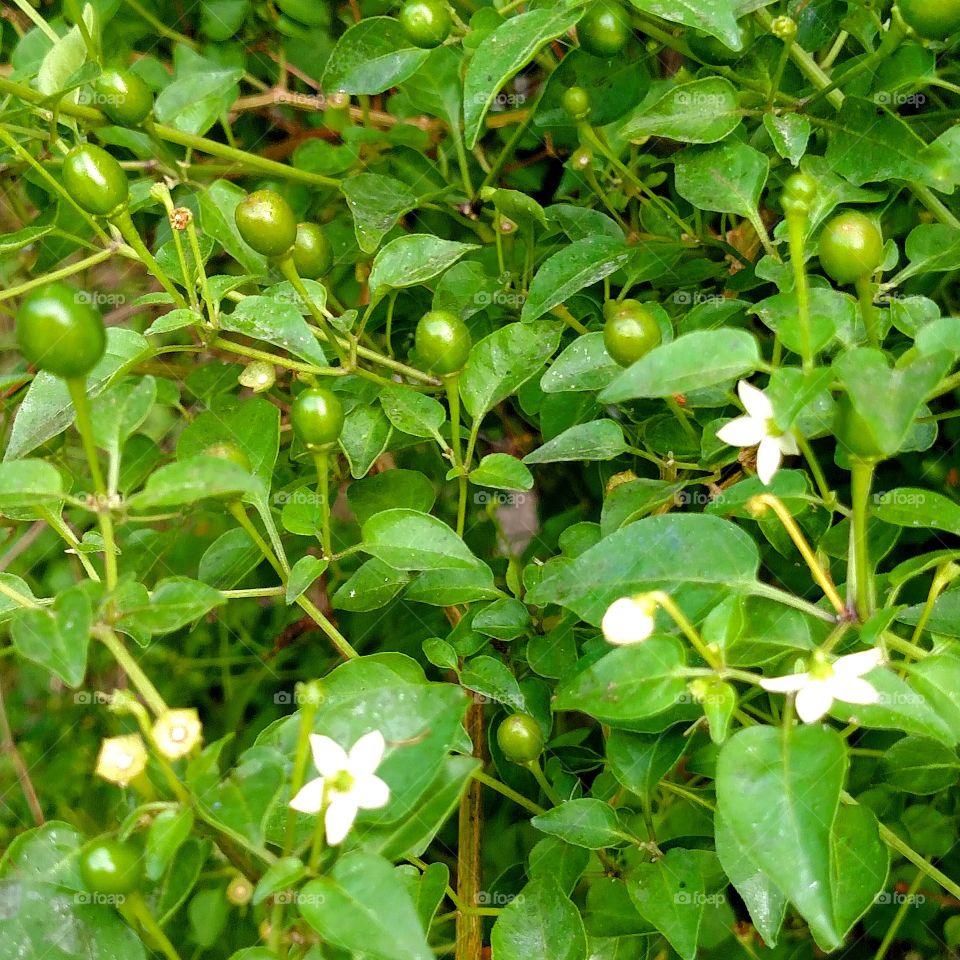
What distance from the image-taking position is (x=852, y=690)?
49 cm

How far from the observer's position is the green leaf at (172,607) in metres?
0.52

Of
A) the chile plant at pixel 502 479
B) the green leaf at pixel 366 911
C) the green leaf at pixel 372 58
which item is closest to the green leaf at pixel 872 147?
the chile plant at pixel 502 479

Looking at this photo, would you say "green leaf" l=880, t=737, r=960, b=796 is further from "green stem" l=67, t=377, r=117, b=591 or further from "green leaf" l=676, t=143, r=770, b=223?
"green stem" l=67, t=377, r=117, b=591

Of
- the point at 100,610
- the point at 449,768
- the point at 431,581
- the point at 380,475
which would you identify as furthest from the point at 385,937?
the point at 380,475

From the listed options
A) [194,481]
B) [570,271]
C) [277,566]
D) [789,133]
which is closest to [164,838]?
[194,481]

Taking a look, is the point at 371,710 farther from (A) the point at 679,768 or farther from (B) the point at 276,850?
(A) the point at 679,768

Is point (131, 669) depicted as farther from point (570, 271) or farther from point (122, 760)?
point (570, 271)

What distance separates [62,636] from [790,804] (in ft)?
1.08

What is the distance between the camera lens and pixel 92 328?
479 millimetres

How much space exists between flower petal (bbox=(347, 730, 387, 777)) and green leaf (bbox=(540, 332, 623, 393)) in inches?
11.8

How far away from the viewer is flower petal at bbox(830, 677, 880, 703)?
0.49m

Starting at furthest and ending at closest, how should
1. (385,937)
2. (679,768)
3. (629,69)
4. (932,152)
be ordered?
1. (679,768)
2. (629,69)
3. (932,152)
4. (385,937)

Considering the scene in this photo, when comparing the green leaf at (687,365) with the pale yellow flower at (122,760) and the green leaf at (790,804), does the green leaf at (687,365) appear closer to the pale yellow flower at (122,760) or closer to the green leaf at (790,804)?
the green leaf at (790,804)

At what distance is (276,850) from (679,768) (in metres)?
0.37
